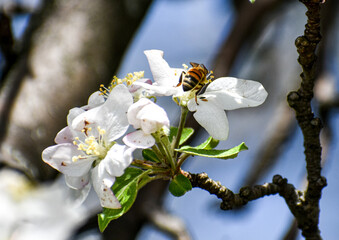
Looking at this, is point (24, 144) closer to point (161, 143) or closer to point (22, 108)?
point (22, 108)

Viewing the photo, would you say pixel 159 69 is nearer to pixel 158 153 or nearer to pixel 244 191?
pixel 158 153

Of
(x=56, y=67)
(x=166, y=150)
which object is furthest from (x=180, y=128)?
(x=56, y=67)

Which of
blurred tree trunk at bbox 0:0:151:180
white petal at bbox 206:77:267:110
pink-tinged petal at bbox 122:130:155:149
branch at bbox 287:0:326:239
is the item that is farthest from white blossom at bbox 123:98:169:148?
blurred tree trunk at bbox 0:0:151:180

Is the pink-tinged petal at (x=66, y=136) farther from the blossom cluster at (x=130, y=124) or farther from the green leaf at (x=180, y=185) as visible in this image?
the green leaf at (x=180, y=185)

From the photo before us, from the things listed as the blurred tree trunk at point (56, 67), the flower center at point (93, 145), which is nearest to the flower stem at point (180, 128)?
the flower center at point (93, 145)

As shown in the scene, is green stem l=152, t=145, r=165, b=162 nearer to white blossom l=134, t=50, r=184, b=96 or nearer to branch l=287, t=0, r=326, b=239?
white blossom l=134, t=50, r=184, b=96

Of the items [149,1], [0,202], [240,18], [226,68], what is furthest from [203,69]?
[240,18]
